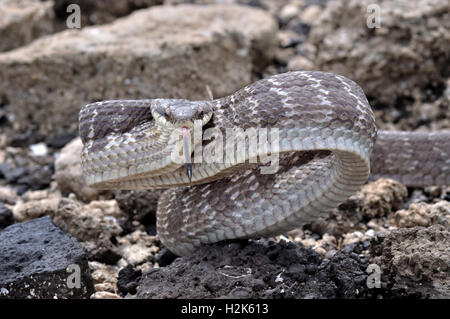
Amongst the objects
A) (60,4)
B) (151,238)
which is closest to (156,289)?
(151,238)

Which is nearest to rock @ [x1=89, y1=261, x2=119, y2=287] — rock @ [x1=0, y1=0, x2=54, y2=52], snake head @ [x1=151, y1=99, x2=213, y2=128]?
snake head @ [x1=151, y1=99, x2=213, y2=128]

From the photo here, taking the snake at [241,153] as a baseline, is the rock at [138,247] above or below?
below

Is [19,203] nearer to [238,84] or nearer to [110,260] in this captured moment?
[110,260]

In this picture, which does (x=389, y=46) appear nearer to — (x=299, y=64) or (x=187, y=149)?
(x=299, y=64)

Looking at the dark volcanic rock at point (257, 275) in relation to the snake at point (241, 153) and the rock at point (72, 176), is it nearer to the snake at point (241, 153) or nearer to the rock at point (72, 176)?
the snake at point (241, 153)

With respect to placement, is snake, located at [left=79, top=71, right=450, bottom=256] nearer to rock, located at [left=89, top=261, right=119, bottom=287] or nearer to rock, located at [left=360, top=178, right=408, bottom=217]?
rock, located at [left=89, top=261, right=119, bottom=287]

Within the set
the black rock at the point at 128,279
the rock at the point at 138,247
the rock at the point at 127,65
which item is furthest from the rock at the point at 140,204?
the rock at the point at 127,65
